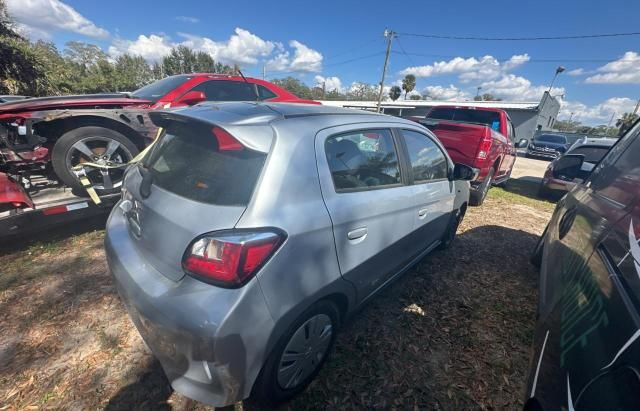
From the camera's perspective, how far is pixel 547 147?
62.1 feet

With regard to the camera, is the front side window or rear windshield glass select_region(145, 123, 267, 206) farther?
the front side window

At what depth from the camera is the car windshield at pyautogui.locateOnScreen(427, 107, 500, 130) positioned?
23.0 ft

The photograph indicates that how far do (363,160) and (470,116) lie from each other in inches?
264

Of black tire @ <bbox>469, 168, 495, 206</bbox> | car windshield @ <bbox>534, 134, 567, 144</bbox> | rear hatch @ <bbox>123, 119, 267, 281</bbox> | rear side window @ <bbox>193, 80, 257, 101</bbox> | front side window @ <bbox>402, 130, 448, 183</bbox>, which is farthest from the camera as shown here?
car windshield @ <bbox>534, 134, 567, 144</bbox>

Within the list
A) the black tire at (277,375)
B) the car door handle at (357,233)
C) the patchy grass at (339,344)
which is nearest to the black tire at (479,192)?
the patchy grass at (339,344)

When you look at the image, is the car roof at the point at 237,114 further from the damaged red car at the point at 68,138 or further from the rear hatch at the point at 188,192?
the damaged red car at the point at 68,138

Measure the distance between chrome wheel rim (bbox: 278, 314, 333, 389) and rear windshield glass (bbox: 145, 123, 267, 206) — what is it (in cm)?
92

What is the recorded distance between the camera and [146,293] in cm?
148

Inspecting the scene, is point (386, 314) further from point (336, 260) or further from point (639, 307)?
point (639, 307)

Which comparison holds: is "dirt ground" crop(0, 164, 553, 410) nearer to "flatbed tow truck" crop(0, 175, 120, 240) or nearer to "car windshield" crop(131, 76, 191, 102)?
"flatbed tow truck" crop(0, 175, 120, 240)

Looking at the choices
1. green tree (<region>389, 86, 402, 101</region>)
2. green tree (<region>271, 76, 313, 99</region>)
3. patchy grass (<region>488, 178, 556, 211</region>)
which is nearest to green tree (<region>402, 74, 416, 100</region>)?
green tree (<region>389, 86, 402, 101</region>)

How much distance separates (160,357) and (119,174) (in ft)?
10.7

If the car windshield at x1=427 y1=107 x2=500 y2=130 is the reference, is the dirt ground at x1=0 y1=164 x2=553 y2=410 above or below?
below

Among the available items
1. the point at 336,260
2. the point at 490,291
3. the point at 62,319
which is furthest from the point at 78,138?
the point at 490,291
